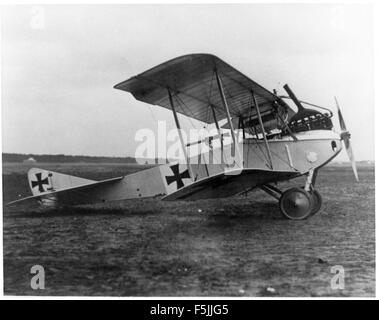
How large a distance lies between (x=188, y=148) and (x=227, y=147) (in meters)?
0.72

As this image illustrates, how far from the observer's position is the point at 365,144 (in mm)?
5641

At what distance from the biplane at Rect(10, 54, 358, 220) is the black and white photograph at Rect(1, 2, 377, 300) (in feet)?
0.09

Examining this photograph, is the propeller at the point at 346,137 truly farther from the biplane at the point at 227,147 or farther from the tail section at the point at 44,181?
the tail section at the point at 44,181

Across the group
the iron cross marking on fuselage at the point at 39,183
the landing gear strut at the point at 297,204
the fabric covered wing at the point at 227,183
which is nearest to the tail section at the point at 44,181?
the iron cross marking on fuselage at the point at 39,183

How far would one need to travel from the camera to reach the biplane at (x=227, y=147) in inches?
199

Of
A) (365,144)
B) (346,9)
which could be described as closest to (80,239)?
(365,144)

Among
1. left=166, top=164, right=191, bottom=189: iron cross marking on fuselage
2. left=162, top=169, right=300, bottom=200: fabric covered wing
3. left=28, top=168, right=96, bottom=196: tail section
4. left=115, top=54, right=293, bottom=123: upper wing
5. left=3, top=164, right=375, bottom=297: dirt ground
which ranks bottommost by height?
left=3, top=164, right=375, bottom=297: dirt ground

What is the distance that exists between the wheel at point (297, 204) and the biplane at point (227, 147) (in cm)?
1

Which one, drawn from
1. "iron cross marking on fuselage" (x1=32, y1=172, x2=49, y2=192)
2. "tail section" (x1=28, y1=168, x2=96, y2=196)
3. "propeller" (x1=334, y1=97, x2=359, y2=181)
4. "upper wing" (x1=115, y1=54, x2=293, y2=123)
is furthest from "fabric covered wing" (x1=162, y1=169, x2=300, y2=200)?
"iron cross marking on fuselage" (x1=32, y1=172, x2=49, y2=192)

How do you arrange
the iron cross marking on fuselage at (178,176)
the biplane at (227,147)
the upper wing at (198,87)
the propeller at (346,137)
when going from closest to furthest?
the upper wing at (198,87), the biplane at (227,147), the propeller at (346,137), the iron cross marking on fuselage at (178,176)

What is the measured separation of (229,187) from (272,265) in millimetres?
1814

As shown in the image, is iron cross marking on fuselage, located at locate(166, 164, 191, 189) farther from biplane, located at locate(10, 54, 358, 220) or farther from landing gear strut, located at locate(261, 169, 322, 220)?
landing gear strut, located at locate(261, 169, 322, 220)

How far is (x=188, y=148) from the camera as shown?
21.0 ft

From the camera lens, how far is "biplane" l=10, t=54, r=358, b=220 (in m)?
5.05
